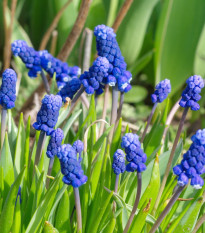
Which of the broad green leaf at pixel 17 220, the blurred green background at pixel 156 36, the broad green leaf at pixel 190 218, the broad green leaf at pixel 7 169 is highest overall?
the blurred green background at pixel 156 36

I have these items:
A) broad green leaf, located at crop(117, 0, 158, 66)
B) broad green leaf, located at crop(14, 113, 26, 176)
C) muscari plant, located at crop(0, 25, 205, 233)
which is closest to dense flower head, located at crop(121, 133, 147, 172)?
muscari plant, located at crop(0, 25, 205, 233)

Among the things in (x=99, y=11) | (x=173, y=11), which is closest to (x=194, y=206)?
(x=173, y=11)

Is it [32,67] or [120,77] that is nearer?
[120,77]

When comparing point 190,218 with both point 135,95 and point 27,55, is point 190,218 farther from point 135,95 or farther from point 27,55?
point 135,95

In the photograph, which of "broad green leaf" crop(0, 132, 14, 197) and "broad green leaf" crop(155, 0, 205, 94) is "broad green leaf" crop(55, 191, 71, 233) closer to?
"broad green leaf" crop(0, 132, 14, 197)

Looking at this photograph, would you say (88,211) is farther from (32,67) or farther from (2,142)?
(32,67)

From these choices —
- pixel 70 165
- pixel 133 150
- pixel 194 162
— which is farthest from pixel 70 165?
pixel 194 162

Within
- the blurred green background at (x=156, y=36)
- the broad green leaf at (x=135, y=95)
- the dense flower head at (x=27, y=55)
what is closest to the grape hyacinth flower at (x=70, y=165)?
the dense flower head at (x=27, y=55)

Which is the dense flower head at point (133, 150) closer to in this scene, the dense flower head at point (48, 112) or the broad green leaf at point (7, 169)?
the dense flower head at point (48, 112)
